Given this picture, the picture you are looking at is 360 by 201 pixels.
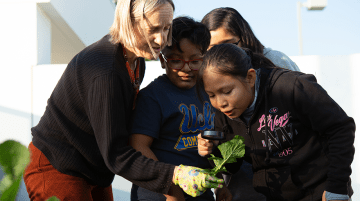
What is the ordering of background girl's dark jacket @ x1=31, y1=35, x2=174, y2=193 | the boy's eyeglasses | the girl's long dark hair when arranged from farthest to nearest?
the boy's eyeglasses, the girl's long dark hair, background girl's dark jacket @ x1=31, y1=35, x2=174, y2=193

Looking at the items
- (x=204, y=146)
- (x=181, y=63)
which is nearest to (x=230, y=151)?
(x=204, y=146)

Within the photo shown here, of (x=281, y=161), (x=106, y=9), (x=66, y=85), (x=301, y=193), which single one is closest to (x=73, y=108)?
(x=66, y=85)

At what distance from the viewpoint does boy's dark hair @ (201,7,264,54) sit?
236 cm

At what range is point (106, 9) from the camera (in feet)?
30.9

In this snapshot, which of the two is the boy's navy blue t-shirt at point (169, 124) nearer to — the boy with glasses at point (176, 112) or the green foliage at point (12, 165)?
the boy with glasses at point (176, 112)

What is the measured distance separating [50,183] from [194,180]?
2.58 ft

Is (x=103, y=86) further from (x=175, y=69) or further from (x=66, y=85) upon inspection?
(x=175, y=69)

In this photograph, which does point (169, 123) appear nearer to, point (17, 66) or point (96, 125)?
point (96, 125)

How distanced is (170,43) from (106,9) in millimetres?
8179

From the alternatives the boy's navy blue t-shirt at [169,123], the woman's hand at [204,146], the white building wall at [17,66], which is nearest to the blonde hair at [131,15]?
the boy's navy blue t-shirt at [169,123]

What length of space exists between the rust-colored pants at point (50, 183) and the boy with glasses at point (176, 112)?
1.01 ft

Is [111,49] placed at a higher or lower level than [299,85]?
higher

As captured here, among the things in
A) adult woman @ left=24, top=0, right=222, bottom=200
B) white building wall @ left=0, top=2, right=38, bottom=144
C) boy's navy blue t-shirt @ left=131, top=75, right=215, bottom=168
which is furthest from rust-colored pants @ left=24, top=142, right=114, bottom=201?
white building wall @ left=0, top=2, right=38, bottom=144

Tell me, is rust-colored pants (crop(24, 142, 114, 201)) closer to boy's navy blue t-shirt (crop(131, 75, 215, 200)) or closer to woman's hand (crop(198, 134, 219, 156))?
boy's navy blue t-shirt (crop(131, 75, 215, 200))
